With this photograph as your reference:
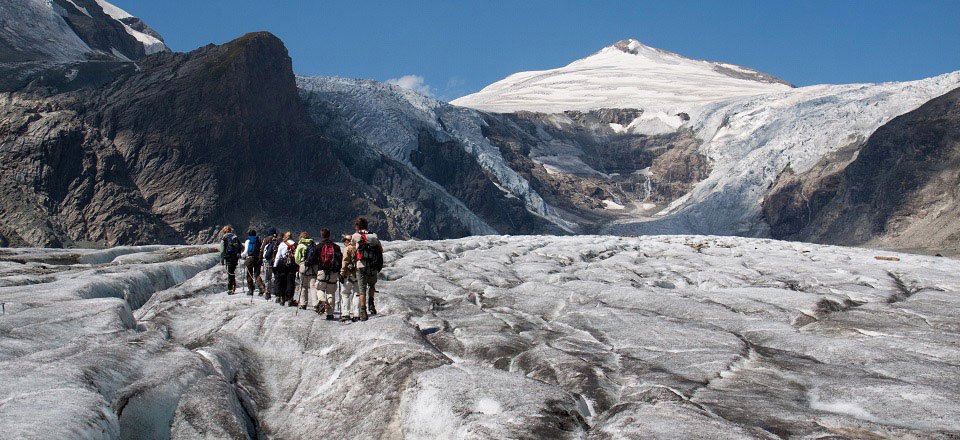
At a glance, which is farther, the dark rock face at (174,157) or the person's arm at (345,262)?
the dark rock face at (174,157)

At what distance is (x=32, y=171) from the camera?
13250 cm

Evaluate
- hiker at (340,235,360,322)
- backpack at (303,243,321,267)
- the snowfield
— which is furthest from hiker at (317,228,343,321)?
backpack at (303,243,321,267)

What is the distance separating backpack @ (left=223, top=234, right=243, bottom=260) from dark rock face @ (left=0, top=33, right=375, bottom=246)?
10822cm

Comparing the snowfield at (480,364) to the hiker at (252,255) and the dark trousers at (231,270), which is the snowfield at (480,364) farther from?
the dark trousers at (231,270)

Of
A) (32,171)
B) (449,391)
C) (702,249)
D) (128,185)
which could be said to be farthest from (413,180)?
(449,391)

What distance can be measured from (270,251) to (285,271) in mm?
2954

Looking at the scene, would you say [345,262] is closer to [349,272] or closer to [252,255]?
[349,272]

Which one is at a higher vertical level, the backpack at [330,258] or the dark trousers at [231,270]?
the backpack at [330,258]

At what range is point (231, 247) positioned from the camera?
2770cm

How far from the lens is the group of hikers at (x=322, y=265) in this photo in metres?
20.7

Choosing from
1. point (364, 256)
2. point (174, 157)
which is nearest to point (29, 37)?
point (174, 157)

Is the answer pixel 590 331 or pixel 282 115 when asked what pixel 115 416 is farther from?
pixel 282 115

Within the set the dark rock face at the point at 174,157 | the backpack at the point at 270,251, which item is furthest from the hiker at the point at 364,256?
the dark rock face at the point at 174,157

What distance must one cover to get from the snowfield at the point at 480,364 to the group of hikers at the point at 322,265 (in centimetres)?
92
